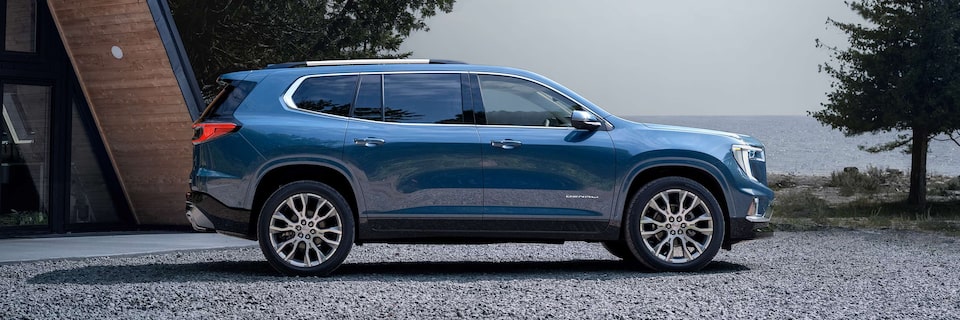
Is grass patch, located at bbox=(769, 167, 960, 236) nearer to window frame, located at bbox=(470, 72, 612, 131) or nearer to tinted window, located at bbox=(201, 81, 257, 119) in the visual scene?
window frame, located at bbox=(470, 72, 612, 131)

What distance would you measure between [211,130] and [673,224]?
3708mm

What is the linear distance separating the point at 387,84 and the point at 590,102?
1641mm

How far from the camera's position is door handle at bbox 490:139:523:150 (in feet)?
29.8

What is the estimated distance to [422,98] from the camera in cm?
923

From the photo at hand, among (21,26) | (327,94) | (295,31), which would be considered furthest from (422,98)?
(295,31)

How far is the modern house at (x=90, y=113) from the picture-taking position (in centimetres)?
1383

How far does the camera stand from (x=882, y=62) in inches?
1166

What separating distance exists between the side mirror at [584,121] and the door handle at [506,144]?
469 millimetres

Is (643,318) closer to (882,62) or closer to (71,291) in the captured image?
(71,291)

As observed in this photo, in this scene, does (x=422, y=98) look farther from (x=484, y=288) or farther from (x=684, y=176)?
(x=684, y=176)

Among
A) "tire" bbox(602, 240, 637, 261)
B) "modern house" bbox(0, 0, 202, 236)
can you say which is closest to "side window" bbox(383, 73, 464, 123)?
"tire" bbox(602, 240, 637, 261)

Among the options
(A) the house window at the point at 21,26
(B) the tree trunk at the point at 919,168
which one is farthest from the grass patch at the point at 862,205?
(A) the house window at the point at 21,26

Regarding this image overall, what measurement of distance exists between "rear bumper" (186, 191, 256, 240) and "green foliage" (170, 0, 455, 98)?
17855 millimetres

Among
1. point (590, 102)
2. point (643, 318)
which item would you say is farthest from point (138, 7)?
point (643, 318)
